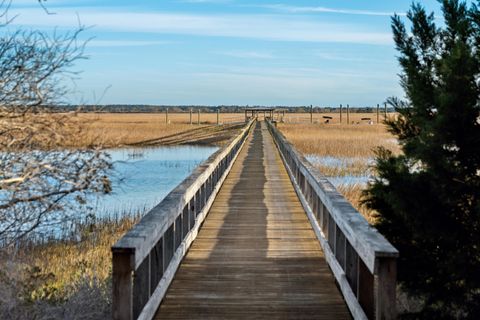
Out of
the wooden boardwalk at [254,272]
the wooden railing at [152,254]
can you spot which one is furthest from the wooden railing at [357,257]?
the wooden railing at [152,254]

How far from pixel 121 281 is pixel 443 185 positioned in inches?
104

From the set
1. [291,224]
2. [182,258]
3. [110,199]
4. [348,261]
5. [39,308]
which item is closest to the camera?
[348,261]

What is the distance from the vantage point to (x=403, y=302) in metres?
6.72

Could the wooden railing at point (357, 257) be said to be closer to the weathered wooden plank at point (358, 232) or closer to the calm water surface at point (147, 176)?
the weathered wooden plank at point (358, 232)

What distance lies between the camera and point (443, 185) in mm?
4691

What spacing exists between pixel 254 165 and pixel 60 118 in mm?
10297

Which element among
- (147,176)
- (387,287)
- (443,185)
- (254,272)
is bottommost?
(147,176)

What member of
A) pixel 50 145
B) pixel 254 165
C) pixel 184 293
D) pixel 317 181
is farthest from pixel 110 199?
pixel 184 293

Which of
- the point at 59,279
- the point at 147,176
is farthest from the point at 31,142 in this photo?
the point at 147,176

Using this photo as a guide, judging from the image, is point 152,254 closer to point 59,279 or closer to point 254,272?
point 254,272

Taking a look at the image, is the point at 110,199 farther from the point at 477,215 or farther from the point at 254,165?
the point at 477,215

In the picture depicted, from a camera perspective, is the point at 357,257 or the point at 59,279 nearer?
the point at 357,257

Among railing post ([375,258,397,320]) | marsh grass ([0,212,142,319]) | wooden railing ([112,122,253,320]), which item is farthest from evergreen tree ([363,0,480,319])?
marsh grass ([0,212,142,319])

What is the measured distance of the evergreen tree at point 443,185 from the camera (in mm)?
4578
